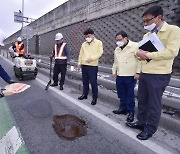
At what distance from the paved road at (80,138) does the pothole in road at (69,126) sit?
0.10 meters

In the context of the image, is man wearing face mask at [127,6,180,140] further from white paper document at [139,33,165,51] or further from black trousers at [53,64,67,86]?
black trousers at [53,64,67,86]

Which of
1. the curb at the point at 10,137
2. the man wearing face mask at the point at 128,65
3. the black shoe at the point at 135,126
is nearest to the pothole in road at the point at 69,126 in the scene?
the curb at the point at 10,137

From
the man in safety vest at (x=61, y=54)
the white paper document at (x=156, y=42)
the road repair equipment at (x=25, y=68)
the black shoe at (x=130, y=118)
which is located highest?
the white paper document at (x=156, y=42)

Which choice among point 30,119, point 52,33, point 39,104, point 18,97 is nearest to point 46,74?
point 18,97

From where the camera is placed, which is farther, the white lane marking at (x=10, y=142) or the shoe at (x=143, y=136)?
the shoe at (x=143, y=136)

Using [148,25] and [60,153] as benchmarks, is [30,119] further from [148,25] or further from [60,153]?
[148,25]

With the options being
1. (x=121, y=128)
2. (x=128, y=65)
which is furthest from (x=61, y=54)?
(x=121, y=128)

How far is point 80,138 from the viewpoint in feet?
11.6

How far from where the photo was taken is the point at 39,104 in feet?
17.9

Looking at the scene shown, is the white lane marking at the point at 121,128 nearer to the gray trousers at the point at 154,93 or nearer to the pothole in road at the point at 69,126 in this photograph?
the gray trousers at the point at 154,93

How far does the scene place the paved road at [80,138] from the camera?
319 cm

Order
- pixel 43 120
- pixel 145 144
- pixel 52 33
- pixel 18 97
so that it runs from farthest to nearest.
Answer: pixel 52 33 → pixel 18 97 → pixel 43 120 → pixel 145 144

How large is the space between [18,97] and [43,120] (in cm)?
210

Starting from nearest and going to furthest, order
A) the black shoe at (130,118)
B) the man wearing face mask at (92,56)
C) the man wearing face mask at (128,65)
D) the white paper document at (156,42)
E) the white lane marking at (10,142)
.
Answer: the white lane marking at (10,142)
the white paper document at (156,42)
the black shoe at (130,118)
the man wearing face mask at (128,65)
the man wearing face mask at (92,56)
